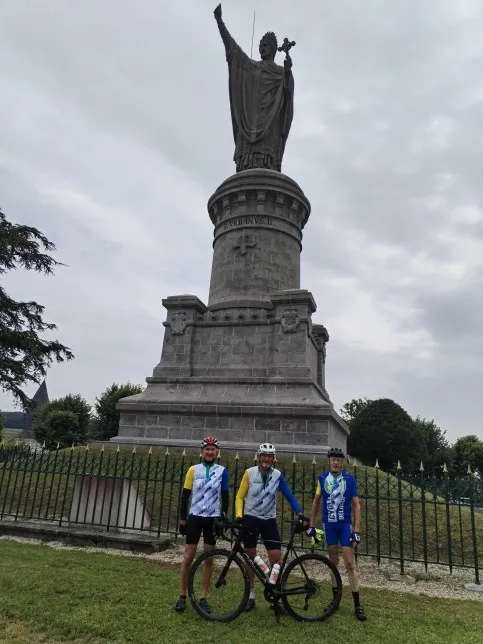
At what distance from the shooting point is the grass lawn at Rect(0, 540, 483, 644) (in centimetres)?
487

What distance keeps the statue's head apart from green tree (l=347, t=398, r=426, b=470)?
26.7m

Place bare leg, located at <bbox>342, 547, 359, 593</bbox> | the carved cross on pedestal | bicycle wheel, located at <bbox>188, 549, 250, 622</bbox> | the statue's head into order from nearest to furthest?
bicycle wheel, located at <bbox>188, 549, 250, 622</bbox>
bare leg, located at <bbox>342, 547, 359, 593</bbox>
the carved cross on pedestal
the statue's head

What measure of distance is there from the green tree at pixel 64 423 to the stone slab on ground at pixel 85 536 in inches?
763

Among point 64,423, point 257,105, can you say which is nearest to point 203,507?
point 257,105

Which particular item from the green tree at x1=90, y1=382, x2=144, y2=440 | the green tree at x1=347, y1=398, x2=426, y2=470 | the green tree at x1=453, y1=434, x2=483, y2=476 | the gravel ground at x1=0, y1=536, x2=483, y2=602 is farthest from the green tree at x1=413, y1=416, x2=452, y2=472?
the gravel ground at x1=0, y1=536, x2=483, y2=602

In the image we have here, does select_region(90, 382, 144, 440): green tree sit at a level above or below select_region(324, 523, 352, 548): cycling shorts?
above

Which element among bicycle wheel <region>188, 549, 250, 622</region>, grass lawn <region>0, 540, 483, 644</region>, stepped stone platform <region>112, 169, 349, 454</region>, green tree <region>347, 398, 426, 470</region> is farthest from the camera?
green tree <region>347, 398, 426, 470</region>

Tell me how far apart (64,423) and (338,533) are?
2938cm

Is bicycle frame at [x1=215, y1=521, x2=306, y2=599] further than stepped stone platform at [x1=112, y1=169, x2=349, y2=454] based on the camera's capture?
No

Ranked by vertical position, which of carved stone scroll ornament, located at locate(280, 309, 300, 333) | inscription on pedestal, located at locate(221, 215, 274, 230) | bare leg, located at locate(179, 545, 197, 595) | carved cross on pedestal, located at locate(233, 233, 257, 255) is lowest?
bare leg, located at locate(179, 545, 197, 595)

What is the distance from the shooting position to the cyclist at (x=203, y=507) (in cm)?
569

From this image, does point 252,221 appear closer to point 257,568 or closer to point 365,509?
point 365,509

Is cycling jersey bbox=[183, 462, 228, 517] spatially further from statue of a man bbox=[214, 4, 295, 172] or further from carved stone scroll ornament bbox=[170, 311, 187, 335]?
statue of a man bbox=[214, 4, 295, 172]

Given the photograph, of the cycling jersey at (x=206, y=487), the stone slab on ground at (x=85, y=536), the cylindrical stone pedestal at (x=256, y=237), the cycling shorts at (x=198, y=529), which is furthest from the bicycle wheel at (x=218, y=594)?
the cylindrical stone pedestal at (x=256, y=237)
